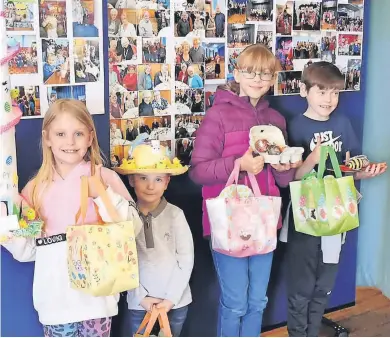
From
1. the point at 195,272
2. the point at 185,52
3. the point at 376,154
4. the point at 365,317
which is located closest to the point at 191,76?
the point at 185,52

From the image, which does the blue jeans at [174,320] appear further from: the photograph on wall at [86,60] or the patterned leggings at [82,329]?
the photograph on wall at [86,60]

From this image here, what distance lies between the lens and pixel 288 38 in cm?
217

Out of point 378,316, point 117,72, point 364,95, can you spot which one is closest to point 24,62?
point 117,72

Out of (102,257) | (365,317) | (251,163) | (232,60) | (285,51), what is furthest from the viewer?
(365,317)

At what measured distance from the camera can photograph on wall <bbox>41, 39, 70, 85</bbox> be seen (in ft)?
5.64

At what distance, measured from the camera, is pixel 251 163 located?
175cm

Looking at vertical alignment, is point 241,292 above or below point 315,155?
below

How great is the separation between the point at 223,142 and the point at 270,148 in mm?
140

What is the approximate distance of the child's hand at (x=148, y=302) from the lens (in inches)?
72.1

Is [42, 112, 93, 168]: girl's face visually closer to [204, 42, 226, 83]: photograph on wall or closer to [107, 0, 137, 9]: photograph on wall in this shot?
[107, 0, 137, 9]: photograph on wall

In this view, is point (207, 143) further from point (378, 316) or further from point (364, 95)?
point (378, 316)

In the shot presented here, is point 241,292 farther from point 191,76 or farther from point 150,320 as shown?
point 191,76

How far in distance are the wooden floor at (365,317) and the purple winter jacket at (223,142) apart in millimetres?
685

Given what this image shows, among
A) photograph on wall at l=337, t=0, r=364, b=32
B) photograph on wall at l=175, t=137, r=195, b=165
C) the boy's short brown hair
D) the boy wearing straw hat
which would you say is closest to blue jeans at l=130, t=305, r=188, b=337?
the boy wearing straw hat
